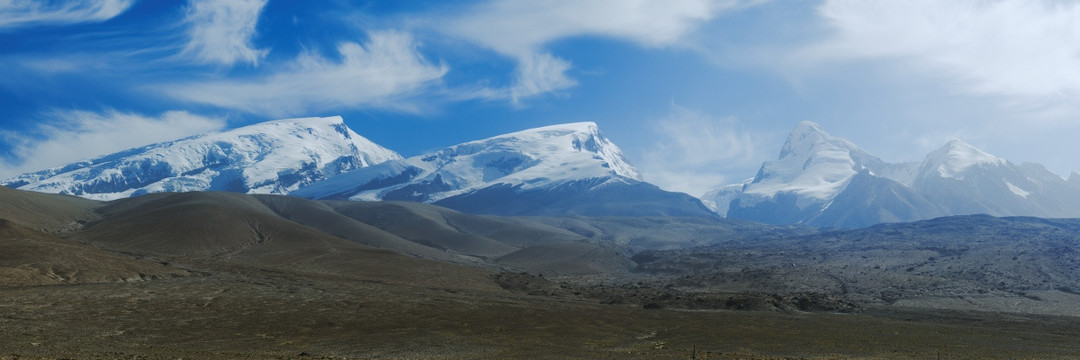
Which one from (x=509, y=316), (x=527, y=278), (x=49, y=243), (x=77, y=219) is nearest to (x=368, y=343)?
(x=509, y=316)

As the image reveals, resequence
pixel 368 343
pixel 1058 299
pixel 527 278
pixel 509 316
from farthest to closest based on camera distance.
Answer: pixel 527 278 < pixel 1058 299 < pixel 509 316 < pixel 368 343

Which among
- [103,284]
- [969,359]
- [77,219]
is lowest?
[969,359]

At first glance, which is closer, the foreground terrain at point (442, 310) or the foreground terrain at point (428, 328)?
the foreground terrain at point (428, 328)

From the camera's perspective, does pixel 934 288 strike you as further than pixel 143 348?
Yes

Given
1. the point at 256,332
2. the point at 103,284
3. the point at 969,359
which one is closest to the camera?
the point at 969,359

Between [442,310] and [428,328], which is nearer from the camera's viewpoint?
[428,328]

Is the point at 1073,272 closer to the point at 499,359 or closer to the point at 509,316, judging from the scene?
the point at 509,316

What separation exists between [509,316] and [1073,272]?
147 m

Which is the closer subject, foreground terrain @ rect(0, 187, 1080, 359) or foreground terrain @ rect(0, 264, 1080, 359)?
foreground terrain @ rect(0, 264, 1080, 359)

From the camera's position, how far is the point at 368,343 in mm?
54125

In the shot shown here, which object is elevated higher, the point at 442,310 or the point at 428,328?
the point at 442,310

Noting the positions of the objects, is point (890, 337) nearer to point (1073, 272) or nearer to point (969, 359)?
point (969, 359)

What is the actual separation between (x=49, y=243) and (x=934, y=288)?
130933mm

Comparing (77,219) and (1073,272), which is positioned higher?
(77,219)
